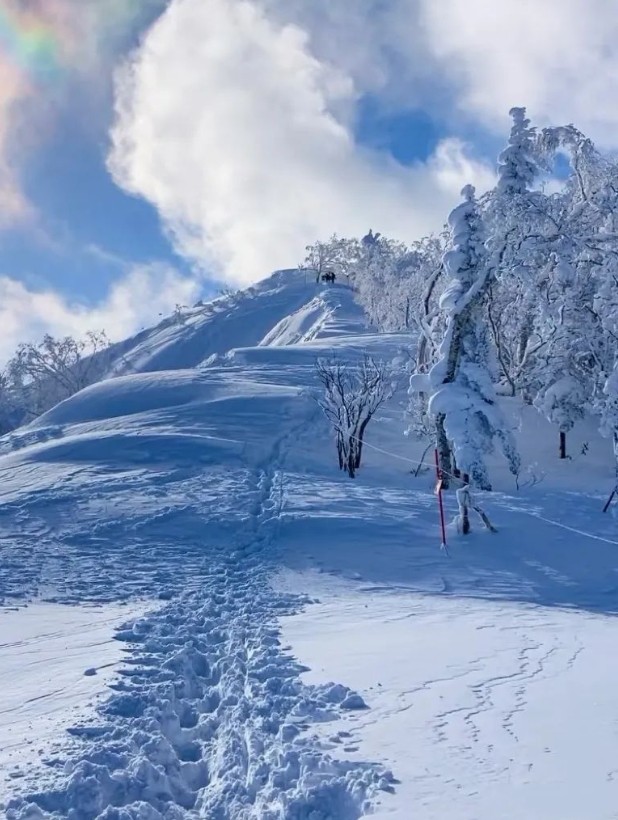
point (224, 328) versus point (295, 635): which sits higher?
point (224, 328)

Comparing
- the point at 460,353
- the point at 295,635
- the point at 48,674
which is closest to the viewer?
the point at 48,674

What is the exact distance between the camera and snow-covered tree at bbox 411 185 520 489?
50.2 ft

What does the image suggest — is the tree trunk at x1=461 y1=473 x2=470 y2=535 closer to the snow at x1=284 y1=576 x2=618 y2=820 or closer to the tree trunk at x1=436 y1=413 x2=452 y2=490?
the tree trunk at x1=436 y1=413 x2=452 y2=490

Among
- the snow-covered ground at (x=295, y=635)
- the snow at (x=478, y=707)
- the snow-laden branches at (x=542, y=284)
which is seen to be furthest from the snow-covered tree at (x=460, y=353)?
the snow at (x=478, y=707)

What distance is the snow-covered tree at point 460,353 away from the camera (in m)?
15.3

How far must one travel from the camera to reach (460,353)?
54.1ft

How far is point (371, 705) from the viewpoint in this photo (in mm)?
5629

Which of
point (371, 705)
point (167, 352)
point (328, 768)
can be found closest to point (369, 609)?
point (371, 705)

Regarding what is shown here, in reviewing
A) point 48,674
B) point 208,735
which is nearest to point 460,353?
point 48,674

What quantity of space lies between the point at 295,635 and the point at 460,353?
994 cm

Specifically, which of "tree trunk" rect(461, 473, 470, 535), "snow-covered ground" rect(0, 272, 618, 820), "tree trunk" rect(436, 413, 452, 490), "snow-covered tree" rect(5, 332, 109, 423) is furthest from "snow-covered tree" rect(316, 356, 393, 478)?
"snow-covered tree" rect(5, 332, 109, 423)

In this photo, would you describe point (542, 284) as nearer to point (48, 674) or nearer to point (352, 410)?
point (352, 410)

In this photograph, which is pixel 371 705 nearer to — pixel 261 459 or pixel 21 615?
pixel 21 615

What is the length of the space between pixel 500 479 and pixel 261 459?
8039mm
